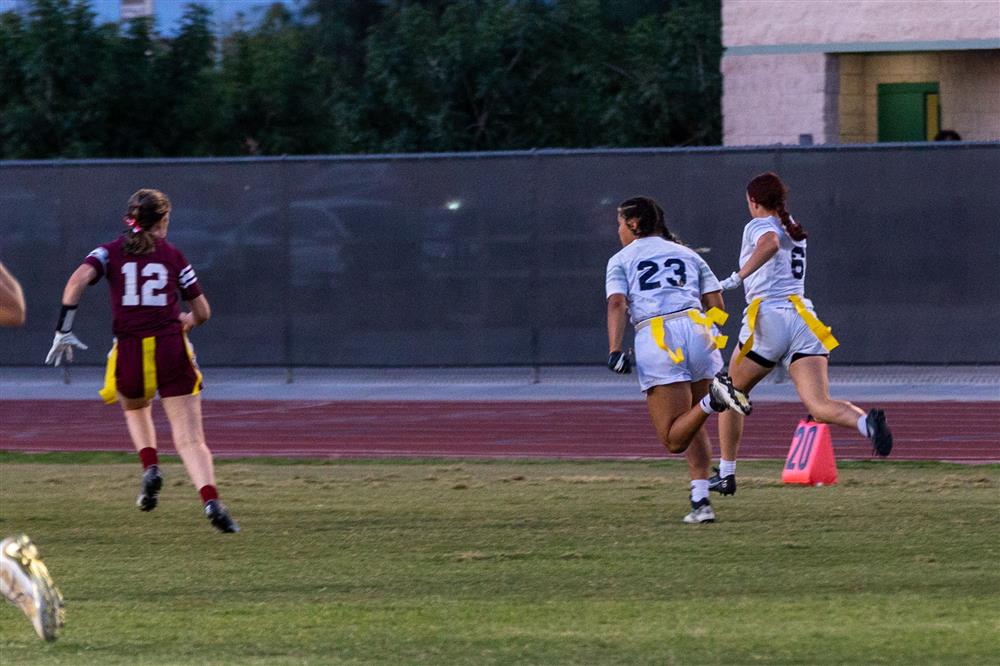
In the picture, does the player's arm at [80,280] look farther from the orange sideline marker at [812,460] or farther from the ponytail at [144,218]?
the orange sideline marker at [812,460]

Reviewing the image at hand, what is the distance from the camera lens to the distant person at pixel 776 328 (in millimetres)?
10672

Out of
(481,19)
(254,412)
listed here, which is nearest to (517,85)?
(481,19)

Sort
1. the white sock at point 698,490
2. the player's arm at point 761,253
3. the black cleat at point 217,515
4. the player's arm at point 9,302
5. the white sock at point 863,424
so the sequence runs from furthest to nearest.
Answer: the player's arm at point 761,253, the white sock at point 863,424, the white sock at point 698,490, the black cleat at point 217,515, the player's arm at point 9,302

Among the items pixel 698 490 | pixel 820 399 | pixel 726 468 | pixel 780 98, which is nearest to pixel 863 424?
pixel 820 399

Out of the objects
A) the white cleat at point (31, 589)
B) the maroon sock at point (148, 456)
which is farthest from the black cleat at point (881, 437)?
the white cleat at point (31, 589)

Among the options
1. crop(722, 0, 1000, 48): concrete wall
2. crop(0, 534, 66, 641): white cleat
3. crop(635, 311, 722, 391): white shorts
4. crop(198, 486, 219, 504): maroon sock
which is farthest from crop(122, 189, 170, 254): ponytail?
crop(722, 0, 1000, 48): concrete wall

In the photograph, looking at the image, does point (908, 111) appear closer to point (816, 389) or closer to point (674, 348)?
point (816, 389)

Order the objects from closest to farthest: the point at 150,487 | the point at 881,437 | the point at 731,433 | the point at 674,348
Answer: the point at 674,348, the point at 150,487, the point at 881,437, the point at 731,433

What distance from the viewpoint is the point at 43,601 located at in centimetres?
611

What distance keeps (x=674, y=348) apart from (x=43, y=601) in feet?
14.6

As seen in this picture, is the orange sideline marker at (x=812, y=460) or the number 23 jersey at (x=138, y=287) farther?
the orange sideline marker at (x=812, y=460)

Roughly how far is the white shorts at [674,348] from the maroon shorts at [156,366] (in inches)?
96.7

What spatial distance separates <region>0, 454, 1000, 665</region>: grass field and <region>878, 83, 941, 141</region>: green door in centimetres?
1316

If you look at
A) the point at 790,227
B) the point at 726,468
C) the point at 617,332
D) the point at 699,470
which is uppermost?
the point at 790,227
